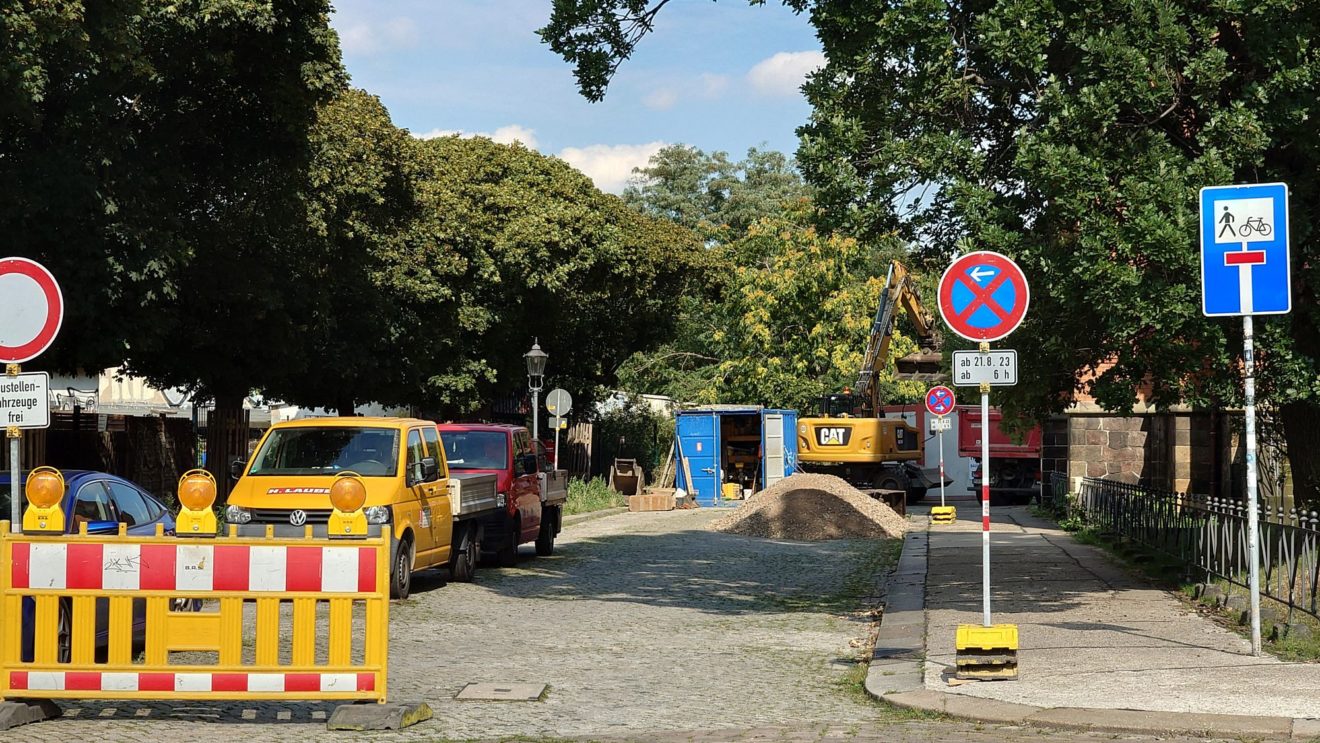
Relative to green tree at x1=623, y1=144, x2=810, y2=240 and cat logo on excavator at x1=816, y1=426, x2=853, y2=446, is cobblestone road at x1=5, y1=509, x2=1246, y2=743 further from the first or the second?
green tree at x1=623, y1=144, x2=810, y2=240

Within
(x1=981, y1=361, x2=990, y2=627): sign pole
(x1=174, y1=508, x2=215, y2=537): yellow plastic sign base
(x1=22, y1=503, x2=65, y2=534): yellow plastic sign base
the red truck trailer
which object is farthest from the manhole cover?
the red truck trailer

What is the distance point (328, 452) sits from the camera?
15969 mm

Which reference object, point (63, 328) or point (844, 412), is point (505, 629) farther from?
point (844, 412)

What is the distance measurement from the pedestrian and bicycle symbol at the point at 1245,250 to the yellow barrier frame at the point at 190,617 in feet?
20.4

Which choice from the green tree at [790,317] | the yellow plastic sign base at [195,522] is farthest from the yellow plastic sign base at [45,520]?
the green tree at [790,317]

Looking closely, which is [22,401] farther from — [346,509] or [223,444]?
[223,444]

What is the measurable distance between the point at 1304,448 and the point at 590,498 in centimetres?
2422

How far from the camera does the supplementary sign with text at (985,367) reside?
10438mm

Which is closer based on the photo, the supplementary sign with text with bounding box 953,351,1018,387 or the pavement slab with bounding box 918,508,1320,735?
the pavement slab with bounding box 918,508,1320,735

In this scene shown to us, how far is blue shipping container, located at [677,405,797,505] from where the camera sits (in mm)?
39906

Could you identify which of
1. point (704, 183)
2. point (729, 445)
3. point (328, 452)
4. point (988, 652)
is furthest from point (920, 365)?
point (704, 183)

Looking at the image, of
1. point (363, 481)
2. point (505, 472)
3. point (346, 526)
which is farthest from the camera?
point (505, 472)

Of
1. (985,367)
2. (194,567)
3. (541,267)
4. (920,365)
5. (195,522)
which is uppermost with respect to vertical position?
(541,267)

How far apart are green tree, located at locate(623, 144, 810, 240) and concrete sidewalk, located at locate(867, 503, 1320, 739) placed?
6226 centimetres
